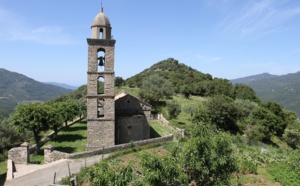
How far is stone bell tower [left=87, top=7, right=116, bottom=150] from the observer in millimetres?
23969

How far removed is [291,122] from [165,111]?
1194 inches

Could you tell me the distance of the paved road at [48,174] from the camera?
15.6 m

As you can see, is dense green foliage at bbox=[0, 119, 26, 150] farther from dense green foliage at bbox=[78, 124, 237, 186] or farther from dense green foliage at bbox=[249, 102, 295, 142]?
dense green foliage at bbox=[249, 102, 295, 142]

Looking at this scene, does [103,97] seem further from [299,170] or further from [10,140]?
[299,170]

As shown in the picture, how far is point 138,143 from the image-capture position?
24922 millimetres

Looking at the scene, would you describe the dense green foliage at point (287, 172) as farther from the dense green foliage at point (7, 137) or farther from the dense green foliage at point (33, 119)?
the dense green foliage at point (7, 137)

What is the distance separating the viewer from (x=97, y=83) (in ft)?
80.1

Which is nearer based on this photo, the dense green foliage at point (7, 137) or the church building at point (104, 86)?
the church building at point (104, 86)

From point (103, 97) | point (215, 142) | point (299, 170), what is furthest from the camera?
point (103, 97)

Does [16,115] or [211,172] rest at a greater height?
[16,115]

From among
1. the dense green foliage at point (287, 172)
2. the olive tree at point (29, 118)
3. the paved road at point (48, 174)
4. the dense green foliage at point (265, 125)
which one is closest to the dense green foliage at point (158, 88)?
the dense green foliage at point (265, 125)

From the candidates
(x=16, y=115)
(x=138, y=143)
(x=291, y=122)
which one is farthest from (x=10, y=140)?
(x=291, y=122)

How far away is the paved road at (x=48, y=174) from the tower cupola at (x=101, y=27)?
1169 centimetres

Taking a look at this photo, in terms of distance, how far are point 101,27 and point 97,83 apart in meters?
5.42
